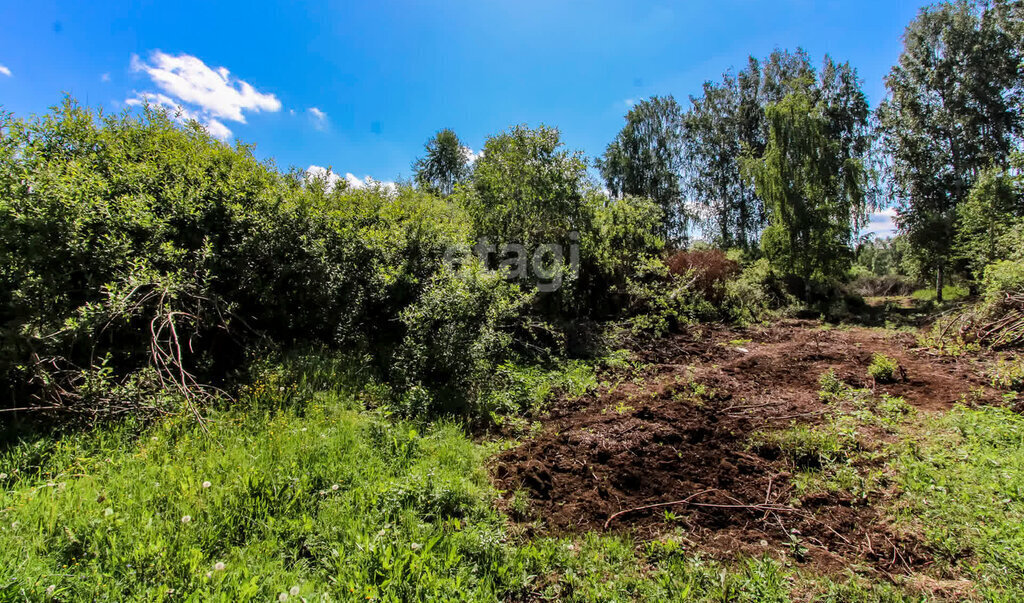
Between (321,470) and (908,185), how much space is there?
93.6ft

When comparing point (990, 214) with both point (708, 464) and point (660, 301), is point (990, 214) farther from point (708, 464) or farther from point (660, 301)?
point (708, 464)

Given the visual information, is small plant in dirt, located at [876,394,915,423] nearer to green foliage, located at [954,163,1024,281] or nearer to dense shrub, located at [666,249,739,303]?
dense shrub, located at [666,249,739,303]

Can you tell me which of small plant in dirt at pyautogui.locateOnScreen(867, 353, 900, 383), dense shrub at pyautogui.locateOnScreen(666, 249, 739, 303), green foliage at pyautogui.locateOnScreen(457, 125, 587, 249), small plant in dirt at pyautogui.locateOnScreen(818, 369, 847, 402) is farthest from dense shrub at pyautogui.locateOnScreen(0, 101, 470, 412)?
dense shrub at pyautogui.locateOnScreen(666, 249, 739, 303)

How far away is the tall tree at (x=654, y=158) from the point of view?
27375mm

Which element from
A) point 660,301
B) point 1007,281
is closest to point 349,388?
point 660,301

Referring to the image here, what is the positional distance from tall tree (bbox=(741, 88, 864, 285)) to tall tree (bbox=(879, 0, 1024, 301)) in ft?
19.5

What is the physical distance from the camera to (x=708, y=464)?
3555 mm

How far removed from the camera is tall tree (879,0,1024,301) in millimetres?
17844

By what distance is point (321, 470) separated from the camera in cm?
311

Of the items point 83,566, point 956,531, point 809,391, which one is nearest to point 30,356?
point 83,566

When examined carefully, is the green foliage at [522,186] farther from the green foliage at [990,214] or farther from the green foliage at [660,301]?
the green foliage at [990,214]

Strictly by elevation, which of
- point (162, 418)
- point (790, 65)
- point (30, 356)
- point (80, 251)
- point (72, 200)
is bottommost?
point (162, 418)

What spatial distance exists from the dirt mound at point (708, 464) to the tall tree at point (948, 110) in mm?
18654

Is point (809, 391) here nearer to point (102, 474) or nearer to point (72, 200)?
point (102, 474)
